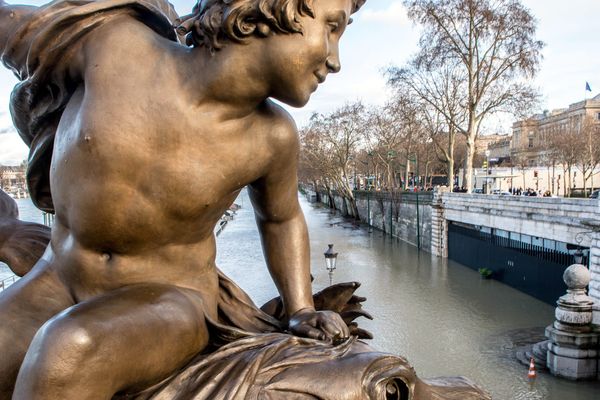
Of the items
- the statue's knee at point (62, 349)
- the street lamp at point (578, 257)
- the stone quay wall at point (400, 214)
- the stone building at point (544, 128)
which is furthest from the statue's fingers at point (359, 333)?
the stone building at point (544, 128)

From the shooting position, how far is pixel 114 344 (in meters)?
1.29

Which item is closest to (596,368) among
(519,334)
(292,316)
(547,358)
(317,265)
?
(547,358)

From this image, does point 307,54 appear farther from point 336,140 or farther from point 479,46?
point 336,140

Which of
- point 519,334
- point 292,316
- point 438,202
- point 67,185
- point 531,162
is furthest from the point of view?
point 531,162

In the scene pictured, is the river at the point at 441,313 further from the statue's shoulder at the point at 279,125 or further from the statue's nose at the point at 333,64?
the statue's nose at the point at 333,64

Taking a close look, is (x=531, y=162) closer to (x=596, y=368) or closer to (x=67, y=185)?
(x=596, y=368)

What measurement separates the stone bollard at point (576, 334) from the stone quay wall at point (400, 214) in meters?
16.3

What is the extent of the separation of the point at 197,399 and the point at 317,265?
71.8ft

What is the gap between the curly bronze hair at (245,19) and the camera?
1396 mm

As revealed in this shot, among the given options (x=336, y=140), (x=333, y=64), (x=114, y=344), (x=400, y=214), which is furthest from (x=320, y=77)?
(x=336, y=140)

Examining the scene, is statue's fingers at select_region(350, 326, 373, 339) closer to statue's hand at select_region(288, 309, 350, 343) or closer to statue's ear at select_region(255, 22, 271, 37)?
statue's hand at select_region(288, 309, 350, 343)

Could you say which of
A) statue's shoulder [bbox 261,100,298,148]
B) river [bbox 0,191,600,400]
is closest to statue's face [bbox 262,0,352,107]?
statue's shoulder [bbox 261,100,298,148]

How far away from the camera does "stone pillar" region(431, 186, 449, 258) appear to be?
25188mm

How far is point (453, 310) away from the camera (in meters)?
15.9
